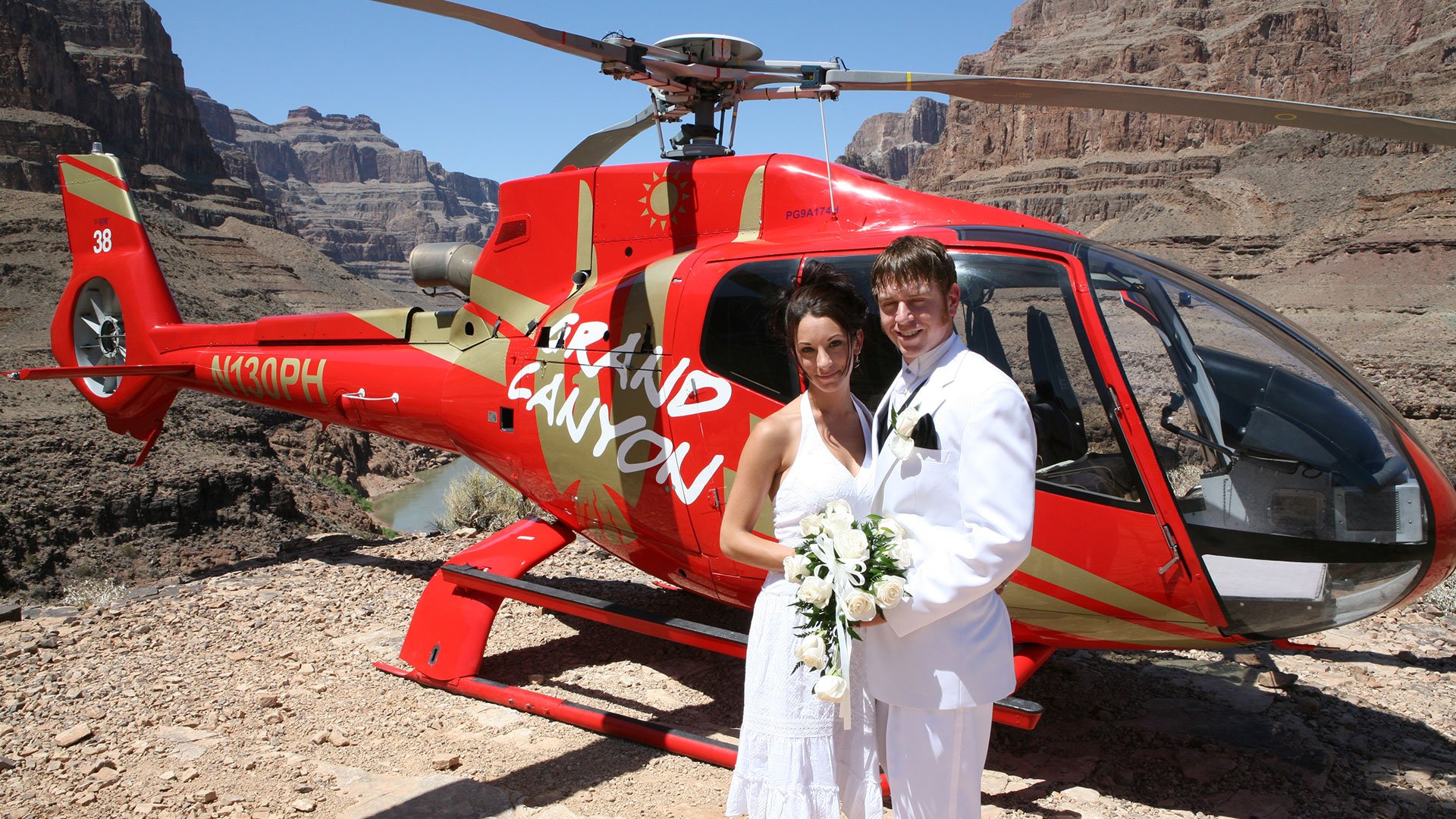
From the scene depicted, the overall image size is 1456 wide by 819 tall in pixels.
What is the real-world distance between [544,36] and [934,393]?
2.64 metres

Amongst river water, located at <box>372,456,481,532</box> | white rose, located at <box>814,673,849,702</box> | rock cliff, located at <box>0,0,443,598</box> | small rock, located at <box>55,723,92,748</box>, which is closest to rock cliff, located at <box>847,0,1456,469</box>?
Answer: white rose, located at <box>814,673,849,702</box>

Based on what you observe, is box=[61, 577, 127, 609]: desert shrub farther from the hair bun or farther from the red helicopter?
the hair bun

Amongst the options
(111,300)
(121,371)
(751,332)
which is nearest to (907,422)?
(751,332)

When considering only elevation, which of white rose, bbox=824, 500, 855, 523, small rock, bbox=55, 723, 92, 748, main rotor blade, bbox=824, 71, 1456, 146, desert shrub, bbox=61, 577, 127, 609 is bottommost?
desert shrub, bbox=61, 577, 127, 609

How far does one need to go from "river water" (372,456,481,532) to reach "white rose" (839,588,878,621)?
20200 millimetres

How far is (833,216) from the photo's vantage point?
4426 mm

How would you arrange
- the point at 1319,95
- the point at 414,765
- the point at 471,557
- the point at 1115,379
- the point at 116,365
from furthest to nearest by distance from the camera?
the point at 1319,95 < the point at 116,365 < the point at 471,557 < the point at 414,765 < the point at 1115,379

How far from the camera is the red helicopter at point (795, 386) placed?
10.9 ft

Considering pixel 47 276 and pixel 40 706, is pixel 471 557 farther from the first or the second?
pixel 47 276

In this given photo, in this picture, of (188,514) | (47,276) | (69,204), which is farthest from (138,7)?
(69,204)

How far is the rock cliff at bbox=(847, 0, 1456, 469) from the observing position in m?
38.7

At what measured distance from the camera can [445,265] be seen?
6.19 m

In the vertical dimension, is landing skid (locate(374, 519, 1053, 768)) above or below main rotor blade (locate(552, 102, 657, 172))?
below

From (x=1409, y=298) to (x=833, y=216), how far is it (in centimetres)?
4546
